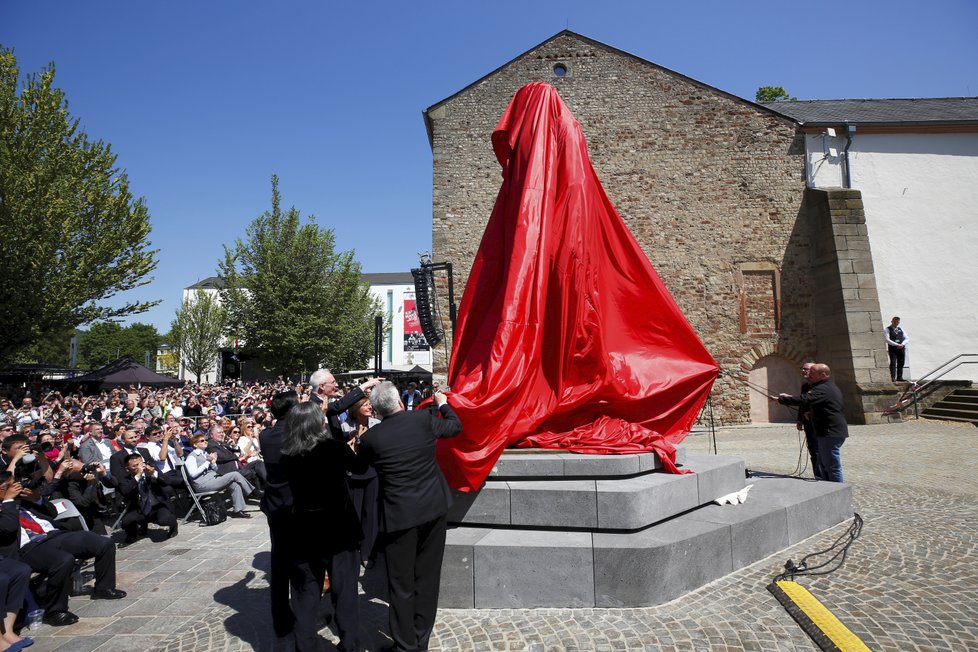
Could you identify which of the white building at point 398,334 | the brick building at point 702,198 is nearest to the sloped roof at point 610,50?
the brick building at point 702,198

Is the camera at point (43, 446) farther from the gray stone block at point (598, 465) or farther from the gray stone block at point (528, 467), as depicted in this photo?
the gray stone block at point (598, 465)

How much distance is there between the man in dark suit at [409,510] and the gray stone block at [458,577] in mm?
446

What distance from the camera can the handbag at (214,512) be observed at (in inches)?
269

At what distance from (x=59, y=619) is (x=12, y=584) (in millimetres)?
465

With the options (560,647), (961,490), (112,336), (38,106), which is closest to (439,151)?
(38,106)

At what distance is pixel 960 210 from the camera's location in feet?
53.3

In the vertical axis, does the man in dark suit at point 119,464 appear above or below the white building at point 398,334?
below

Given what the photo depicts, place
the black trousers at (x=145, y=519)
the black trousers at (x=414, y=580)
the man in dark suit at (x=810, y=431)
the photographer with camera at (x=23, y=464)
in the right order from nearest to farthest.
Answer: the black trousers at (x=414, y=580) → the photographer with camera at (x=23, y=464) → the black trousers at (x=145, y=519) → the man in dark suit at (x=810, y=431)

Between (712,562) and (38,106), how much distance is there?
2117 cm

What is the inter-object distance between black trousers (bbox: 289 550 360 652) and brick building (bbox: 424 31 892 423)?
15.3m

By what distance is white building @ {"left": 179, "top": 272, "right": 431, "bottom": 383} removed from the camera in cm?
4856

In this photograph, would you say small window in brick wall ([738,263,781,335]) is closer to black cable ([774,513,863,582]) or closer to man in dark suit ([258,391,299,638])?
black cable ([774,513,863,582])

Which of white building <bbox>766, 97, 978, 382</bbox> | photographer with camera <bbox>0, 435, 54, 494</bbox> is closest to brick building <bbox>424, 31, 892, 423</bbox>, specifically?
white building <bbox>766, 97, 978, 382</bbox>

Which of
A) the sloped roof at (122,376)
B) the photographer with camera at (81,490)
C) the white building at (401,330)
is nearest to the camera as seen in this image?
the photographer with camera at (81,490)
